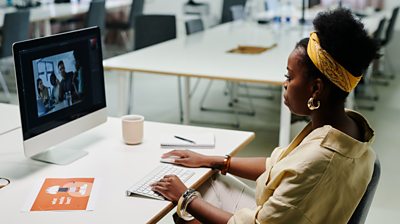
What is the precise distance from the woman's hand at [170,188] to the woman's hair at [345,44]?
532 mm

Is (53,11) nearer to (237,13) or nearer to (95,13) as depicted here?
(95,13)

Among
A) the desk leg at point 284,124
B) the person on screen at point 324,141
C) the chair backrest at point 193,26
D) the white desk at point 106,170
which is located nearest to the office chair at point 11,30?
the chair backrest at point 193,26

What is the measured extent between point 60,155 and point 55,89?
0.25 meters

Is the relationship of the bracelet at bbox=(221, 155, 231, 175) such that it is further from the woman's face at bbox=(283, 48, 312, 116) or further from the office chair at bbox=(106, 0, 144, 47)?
the office chair at bbox=(106, 0, 144, 47)

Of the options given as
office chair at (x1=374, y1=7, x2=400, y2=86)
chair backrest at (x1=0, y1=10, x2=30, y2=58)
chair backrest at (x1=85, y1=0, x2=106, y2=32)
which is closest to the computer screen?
office chair at (x1=374, y1=7, x2=400, y2=86)

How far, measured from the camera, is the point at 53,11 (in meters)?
6.73

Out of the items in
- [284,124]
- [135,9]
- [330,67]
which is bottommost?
[284,124]

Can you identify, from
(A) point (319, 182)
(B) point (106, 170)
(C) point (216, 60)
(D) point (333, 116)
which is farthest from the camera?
(C) point (216, 60)

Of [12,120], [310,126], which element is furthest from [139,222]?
[12,120]

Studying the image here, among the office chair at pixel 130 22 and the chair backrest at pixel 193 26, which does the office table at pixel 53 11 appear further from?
the chair backrest at pixel 193 26

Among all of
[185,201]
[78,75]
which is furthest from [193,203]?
[78,75]

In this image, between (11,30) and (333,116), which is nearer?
(333,116)

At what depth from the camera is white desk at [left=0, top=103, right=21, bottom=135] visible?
2270 mm

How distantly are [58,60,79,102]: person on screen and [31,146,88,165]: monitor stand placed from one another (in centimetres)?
19
